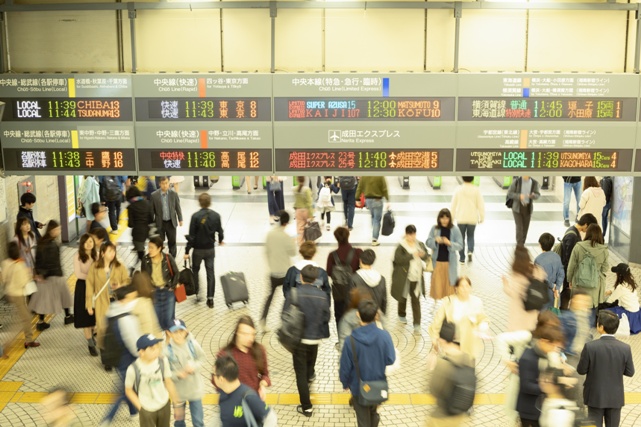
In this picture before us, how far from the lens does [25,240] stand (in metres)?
10.7

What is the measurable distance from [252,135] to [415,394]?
156 inches

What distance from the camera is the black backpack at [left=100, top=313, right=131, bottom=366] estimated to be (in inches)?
293

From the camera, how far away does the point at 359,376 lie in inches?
265

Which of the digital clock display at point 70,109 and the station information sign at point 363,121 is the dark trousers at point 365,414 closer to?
the station information sign at point 363,121

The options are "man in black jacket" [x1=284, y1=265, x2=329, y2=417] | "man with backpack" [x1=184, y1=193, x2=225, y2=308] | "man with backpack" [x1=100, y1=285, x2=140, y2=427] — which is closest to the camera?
"man with backpack" [x1=100, y1=285, x2=140, y2=427]

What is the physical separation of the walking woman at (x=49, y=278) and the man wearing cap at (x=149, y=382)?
4123mm

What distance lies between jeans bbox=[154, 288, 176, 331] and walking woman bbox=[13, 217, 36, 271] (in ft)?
7.91

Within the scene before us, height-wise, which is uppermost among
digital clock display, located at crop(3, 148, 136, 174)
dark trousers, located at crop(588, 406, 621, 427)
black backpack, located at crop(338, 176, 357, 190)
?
digital clock display, located at crop(3, 148, 136, 174)

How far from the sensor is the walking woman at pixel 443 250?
10.5m

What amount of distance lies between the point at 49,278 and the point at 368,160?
4.61 metres

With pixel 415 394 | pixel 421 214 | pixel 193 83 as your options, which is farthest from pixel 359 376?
pixel 421 214

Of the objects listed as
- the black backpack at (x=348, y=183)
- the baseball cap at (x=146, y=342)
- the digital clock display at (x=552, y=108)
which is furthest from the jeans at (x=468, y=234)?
the baseball cap at (x=146, y=342)

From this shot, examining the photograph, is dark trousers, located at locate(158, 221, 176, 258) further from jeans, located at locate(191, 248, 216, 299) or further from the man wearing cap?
the man wearing cap

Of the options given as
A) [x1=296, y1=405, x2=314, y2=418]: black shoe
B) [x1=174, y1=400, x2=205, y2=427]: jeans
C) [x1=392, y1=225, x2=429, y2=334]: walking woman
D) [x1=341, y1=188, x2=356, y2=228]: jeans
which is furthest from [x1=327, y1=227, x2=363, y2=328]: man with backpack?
[x1=341, y1=188, x2=356, y2=228]: jeans
